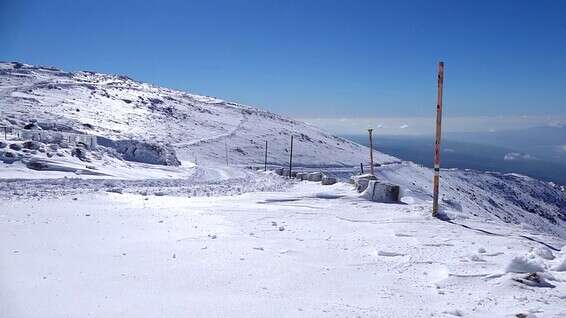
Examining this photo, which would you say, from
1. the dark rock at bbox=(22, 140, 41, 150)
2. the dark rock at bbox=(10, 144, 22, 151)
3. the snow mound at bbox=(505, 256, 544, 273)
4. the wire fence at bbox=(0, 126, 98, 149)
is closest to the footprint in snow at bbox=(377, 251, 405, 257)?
A: the snow mound at bbox=(505, 256, 544, 273)

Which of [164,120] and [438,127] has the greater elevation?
[164,120]

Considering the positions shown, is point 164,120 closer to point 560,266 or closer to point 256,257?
point 256,257

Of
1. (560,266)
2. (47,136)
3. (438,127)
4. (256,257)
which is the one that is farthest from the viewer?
(47,136)

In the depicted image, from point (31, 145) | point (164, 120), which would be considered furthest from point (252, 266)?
point (164, 120)

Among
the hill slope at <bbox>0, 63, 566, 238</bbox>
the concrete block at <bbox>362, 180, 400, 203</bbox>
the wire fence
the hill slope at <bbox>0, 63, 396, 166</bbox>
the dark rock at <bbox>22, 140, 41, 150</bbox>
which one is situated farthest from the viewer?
the hill slope at <bbox>0, 63, 396, 166</bbox>

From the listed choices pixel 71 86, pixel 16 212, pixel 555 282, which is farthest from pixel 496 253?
pixel 71 86

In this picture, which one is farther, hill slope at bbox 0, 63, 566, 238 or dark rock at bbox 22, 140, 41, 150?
hill slope at bbox 0, 63, 566, 238

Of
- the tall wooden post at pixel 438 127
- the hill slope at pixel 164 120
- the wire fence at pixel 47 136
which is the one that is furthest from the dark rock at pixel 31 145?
the tall wooden post at pixel 438 127

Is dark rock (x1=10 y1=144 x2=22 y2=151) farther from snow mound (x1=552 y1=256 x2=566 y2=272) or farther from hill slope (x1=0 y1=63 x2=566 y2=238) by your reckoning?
snow mound (x1=552 y1=256 x2=566 y2=272)

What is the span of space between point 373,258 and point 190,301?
4033 mm

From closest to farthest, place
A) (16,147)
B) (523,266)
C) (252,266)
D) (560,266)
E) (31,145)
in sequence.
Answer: (523,266) → (560,266) → (252,266) → (16,147) → (31,145)

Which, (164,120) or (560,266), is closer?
(560,266)

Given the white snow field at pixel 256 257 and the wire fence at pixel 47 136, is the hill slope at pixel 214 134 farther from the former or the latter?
the white snow field at pixel 256 257

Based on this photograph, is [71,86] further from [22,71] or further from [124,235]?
[124,235]
